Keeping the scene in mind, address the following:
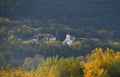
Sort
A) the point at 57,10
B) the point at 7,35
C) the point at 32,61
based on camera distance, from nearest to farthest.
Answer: the point at 32,61 < the point at 7,35 < the point at 57,10

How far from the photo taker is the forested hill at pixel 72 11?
21.7 meters

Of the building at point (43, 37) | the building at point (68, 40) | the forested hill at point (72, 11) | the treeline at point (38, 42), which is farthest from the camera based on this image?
the forested hill at point (72, 11)

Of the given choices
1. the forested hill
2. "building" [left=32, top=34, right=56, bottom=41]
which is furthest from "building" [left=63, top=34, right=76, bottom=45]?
the forested hill

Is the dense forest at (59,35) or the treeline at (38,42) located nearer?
the dense forest at (59,35)

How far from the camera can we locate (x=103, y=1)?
2575cm

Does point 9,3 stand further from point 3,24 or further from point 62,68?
point 62,68

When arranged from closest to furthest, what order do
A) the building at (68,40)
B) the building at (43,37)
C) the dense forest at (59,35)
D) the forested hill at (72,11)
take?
1. the dense forest at (59,35)
2. the building at (68,40)
3. the building at (43,37)
4. the forested hill at (72,11)

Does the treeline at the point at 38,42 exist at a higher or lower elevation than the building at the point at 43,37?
higher

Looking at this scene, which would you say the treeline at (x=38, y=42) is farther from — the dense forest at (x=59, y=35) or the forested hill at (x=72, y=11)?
the forested hill at (x=72, y=11)

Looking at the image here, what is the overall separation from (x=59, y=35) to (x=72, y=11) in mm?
5332

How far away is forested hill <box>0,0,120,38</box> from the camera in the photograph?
21.7 metres

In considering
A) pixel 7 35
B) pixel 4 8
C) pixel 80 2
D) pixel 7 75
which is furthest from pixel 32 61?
pixel 80 2

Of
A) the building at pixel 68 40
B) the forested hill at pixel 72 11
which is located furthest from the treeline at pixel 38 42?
the forested hill at pixel 72 11

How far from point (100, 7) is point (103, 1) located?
86 centimetres
